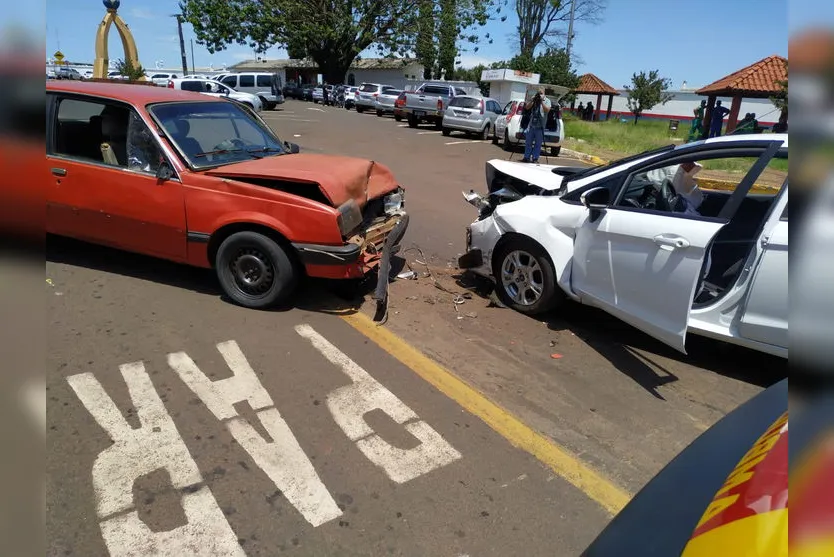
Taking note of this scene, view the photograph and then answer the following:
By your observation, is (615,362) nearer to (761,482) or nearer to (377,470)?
(377,470)

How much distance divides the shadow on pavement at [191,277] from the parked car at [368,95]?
89.4 ft

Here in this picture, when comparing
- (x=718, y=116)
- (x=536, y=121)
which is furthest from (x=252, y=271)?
(x=718, y=116)

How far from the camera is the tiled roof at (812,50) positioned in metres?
0.56

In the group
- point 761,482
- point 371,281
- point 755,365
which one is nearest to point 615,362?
point 755,365

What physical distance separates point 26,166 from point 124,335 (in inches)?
156

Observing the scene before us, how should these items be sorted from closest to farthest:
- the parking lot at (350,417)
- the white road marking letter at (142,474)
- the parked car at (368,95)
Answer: the white road marking letter at (142,474) → the parking lot at (350,417) → the parked car at (368,95)

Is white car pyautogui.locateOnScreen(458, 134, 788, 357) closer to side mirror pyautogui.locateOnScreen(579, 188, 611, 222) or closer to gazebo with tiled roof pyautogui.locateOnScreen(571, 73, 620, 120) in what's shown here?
side mirror pyautogui.locateOnScreen(579, 188, 611, 222)

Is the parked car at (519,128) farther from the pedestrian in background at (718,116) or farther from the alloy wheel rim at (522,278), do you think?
the alloy wheel rim at (522,278)

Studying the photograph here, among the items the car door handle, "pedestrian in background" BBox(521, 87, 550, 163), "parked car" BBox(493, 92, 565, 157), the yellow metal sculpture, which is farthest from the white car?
the yellow metal sculpture

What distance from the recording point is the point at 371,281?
5.70 meters

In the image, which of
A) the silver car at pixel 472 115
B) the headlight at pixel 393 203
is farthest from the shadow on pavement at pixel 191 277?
the silver car at pixel 472 115

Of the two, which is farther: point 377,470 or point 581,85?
point 581,85

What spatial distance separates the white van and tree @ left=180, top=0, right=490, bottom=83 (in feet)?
45.9

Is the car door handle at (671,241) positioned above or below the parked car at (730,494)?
above
